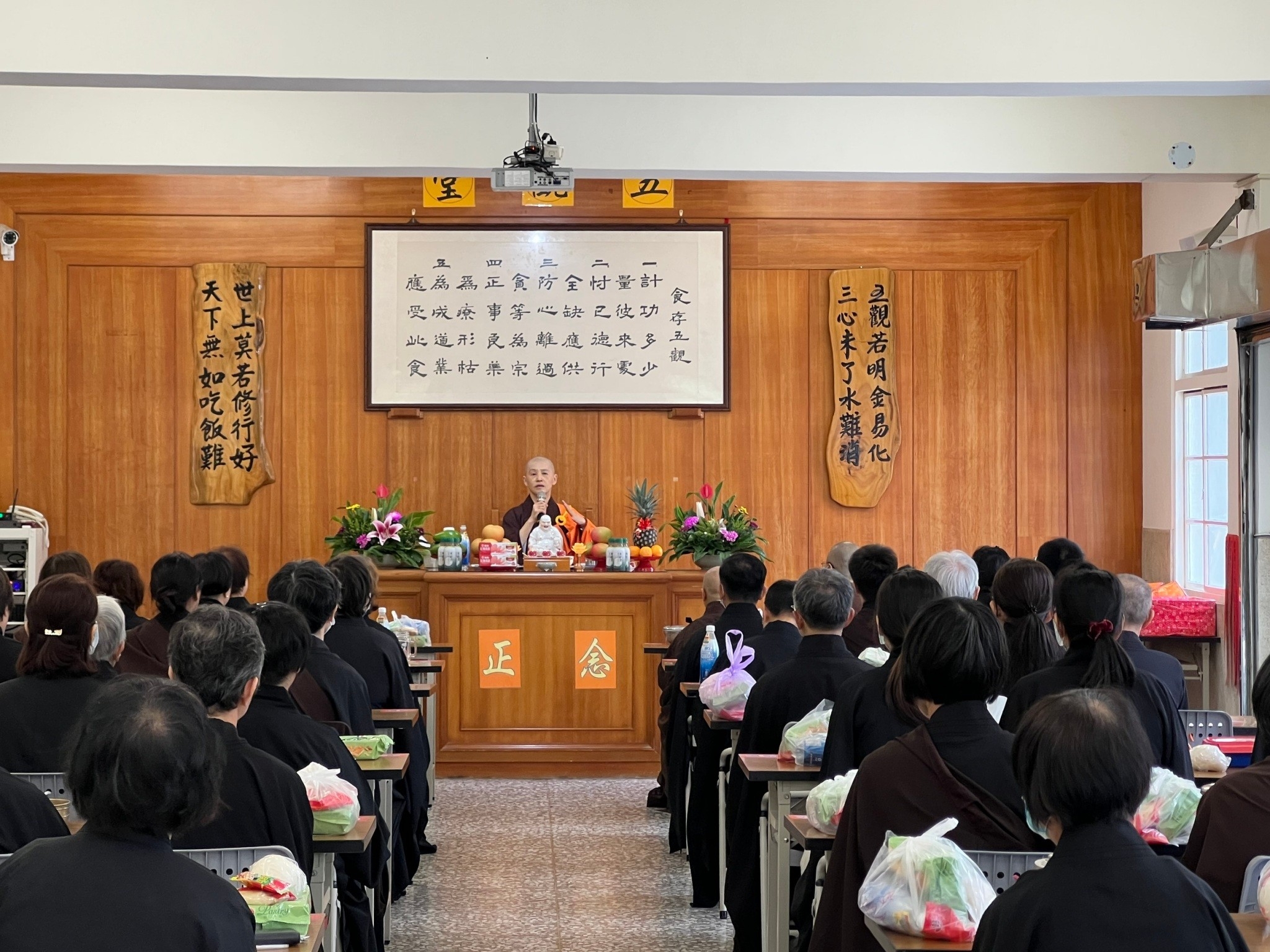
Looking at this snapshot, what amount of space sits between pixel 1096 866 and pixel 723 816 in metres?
3.24

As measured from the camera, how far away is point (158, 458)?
945 cm

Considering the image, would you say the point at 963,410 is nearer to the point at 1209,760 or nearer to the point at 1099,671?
the point at 1209,760

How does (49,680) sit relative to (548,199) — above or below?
below

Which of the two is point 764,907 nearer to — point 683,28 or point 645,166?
point 683,28

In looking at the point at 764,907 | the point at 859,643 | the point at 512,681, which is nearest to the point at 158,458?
the point at 512,681

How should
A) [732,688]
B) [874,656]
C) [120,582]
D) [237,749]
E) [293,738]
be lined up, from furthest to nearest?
[120,582]
[732,688]
[874,656]
[293,738]
[237,749]

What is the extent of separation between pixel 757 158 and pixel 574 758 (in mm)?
3313

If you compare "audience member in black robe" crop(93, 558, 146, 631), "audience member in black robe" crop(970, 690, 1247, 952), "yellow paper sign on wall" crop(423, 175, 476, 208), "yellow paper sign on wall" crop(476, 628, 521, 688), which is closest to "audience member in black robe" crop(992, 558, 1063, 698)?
"audience member in black robe" crop(970, 690, 1247, 952)

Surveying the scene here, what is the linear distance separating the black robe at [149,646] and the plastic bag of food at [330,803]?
1.93 metres

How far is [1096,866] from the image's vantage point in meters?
1.77

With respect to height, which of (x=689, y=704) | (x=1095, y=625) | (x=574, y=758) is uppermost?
(x=1095, y=625)

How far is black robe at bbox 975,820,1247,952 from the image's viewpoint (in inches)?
68.7

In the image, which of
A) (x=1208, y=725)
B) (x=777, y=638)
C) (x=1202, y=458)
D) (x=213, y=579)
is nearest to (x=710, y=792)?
(x=777, y=638)

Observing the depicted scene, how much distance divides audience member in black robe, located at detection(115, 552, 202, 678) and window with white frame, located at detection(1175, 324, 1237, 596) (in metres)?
5.94
